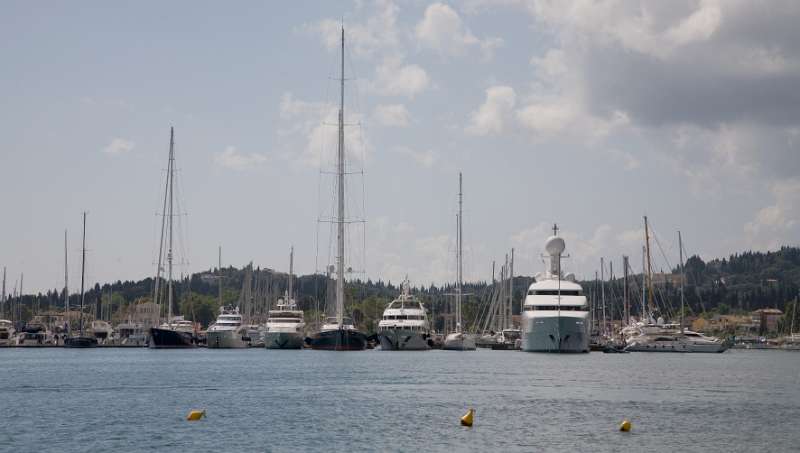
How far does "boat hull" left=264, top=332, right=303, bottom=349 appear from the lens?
19075 cm

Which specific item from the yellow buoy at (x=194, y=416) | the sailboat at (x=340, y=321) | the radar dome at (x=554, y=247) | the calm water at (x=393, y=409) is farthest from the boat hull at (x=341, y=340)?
the yellow buoy at (x=194, y=416)

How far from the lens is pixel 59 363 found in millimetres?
131750

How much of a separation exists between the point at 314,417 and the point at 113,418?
12.0 m

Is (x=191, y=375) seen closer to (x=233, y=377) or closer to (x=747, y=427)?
(x=233, y=377)

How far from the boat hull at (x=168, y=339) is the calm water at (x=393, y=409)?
62066 millimetres

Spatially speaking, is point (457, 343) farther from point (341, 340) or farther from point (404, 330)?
point (341, 340)

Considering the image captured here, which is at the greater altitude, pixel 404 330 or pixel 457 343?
pixel 404 330

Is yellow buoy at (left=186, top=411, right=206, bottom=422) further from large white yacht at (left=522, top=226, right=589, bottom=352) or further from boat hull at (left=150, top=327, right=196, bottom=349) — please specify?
boat hull at (left=150, top=327, right=196, bottom=349)

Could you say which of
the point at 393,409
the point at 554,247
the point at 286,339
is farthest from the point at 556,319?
the point at 393,409

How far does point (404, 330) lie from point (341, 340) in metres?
15.0

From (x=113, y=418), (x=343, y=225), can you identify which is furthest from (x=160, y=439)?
(x=343, y=225)

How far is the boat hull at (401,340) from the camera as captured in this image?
6870 inches

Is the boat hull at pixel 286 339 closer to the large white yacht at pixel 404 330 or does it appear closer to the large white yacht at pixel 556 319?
the large white yacht at pixel 404 330

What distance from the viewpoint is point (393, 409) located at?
67.6 meters
